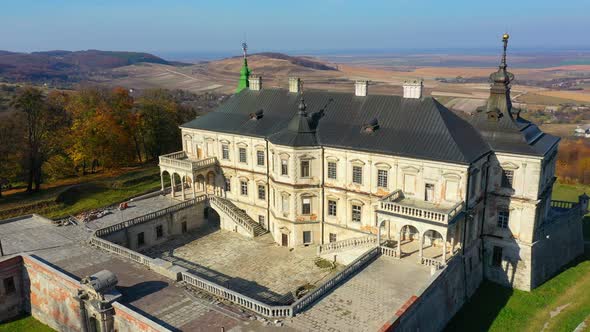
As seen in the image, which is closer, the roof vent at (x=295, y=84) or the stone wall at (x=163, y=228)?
the stone wall at (x=163, y=228)

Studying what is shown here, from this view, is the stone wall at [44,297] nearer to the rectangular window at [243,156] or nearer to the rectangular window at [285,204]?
the rectangular window at [285,204]

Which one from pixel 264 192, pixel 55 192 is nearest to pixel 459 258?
pixel 264 192

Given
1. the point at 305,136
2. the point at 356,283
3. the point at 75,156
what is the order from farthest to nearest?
the point at 75,156, the point at 305,136, the point at 356,283

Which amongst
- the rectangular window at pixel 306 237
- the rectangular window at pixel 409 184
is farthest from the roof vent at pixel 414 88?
the rectangular window at pixel 306 237

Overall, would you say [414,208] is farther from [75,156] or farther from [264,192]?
[75,156]

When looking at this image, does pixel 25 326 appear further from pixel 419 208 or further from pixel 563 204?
pixel 563 204

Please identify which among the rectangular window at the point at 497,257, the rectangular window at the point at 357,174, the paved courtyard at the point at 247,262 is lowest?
the paved courtyard at the point at 247,262
